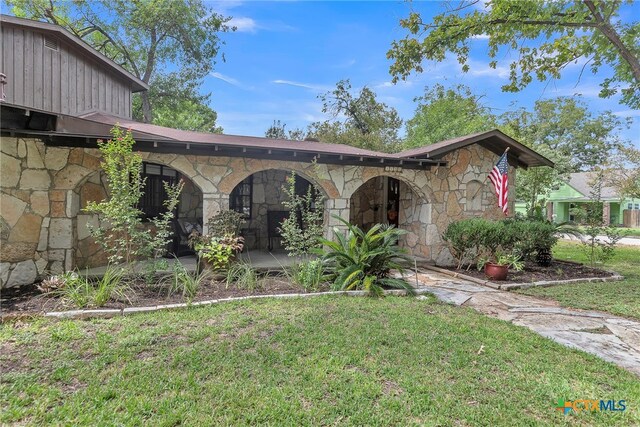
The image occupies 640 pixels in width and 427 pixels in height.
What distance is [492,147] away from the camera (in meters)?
8.73

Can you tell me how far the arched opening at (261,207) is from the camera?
942 centimetres

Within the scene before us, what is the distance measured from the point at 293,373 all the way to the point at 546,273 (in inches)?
269

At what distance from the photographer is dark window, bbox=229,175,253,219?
945 cm

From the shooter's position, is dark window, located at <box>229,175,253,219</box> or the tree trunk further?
the tree trunk

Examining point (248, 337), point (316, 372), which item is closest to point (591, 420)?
point (316, 372)

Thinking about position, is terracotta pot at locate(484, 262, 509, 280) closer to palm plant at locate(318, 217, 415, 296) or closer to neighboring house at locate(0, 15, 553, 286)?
neighboring house at locate(0, 15, 553, 286)

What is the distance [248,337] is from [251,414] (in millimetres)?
1189

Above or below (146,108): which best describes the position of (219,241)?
below

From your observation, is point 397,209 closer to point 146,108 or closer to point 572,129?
point 146,108

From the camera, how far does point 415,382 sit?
2658 mm

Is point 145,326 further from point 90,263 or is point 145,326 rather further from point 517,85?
point 517,85

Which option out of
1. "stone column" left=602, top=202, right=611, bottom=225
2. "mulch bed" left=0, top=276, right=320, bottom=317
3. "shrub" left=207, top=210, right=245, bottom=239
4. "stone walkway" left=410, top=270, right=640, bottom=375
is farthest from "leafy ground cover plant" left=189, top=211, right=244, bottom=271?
"stone column" left=602, top=202, right=611, bottom=225

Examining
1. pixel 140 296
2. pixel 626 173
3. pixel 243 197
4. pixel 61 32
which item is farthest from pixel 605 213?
pixel 61 32

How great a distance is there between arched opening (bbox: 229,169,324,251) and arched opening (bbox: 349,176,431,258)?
2.36 m
